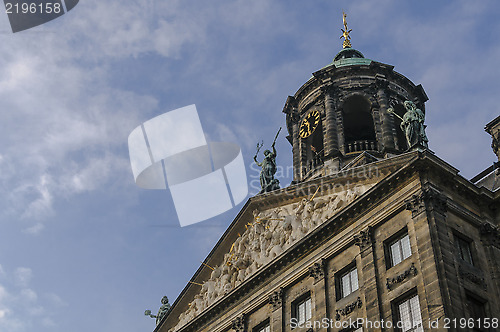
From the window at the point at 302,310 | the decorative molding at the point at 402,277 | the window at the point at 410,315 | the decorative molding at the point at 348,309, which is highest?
the window at the point at 302,310

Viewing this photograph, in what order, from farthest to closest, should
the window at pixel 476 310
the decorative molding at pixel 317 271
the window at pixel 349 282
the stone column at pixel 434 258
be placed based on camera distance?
1. the decorative molding at pixel 317 271
2. the window at pixel 349 282
3. the window at pixel 476 310
4. the stone column at pixel 434 258

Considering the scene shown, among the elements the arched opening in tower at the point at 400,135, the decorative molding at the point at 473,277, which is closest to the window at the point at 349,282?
the decorative molding at the point at 473,277

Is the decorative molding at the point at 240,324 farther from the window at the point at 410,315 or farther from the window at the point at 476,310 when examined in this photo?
the window at the point at 476,310

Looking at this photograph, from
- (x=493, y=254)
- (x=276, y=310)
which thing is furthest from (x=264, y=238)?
(x=493, y=254)

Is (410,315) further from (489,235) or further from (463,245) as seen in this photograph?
(489,235)

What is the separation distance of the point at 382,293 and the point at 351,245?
147 inches

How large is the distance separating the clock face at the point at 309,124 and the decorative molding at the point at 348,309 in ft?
58.4

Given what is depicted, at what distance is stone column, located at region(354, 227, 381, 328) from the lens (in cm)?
2584

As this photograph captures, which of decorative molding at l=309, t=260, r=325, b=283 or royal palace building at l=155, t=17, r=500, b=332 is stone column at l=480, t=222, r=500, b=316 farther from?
decorative molding at l=309, t=260, r=325, b=283

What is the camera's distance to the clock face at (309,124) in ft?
143

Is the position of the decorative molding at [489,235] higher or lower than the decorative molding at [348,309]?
higher

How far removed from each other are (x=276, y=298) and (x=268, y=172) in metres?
8.77

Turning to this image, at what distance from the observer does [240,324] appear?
1345 inches

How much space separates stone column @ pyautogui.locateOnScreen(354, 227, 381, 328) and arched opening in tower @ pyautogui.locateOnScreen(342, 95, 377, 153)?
51.5ft
